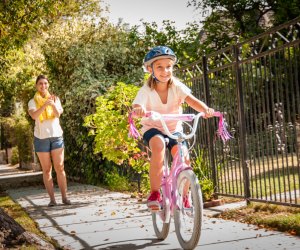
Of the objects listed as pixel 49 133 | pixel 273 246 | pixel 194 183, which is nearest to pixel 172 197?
pixel 194 183

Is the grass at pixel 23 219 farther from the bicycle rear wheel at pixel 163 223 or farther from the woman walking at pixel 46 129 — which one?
the bicycle rear wheel at pixel 163 223

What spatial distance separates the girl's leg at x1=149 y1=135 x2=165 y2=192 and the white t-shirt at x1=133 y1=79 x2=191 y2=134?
0.20 meters

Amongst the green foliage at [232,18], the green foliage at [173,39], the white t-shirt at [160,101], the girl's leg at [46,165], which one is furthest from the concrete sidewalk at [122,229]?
the green foliage at [232,18]

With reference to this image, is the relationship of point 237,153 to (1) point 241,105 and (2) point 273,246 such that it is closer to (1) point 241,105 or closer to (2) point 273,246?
(1) point 241,105

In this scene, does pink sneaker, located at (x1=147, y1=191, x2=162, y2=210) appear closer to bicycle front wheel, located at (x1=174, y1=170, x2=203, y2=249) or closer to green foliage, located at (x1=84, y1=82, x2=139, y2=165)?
bicycle front wheel, located at (x1=174, y1=170, x2=203, y2=249)

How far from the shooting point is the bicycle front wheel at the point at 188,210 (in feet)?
14.1

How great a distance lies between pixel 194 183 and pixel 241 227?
154 cm

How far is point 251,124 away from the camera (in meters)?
6.59

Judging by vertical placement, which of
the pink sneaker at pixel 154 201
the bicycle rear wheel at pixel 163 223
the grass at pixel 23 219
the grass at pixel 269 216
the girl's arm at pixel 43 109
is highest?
the girl's arm at pixel 43 109

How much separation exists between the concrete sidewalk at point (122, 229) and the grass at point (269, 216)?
5.7 inches

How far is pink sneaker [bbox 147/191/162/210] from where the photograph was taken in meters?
4.88

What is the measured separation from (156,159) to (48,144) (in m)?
4.06

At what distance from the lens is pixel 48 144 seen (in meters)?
8.51

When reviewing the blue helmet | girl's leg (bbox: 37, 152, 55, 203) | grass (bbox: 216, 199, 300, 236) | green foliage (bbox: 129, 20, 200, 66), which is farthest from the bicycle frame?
green foliage (bbox: 129, 20, 200, 66)
